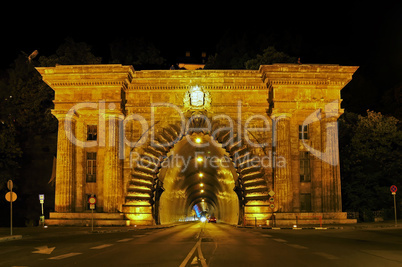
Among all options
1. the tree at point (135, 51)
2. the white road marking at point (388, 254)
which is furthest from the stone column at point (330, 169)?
the tree at point (135, 51)

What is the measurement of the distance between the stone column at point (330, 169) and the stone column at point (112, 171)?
49.9ft

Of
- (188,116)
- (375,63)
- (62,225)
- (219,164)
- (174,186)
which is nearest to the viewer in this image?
(62,225)

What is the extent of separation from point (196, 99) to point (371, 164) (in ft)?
58.3

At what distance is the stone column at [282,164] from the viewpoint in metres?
36.1

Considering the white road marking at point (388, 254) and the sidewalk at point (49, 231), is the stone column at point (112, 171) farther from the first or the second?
the white road marking at point (388, 254)

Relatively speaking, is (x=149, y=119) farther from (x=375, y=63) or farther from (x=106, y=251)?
(x=375, y=63)

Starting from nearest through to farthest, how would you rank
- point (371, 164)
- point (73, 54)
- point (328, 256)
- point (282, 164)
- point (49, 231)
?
point (328, 256)
point (49, 231)
point (282, 164)
point (371, 164)
point (73, 54)

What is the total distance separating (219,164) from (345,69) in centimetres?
1679

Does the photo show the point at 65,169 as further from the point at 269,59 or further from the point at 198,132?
the point at 269,59

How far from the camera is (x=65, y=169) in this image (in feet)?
120

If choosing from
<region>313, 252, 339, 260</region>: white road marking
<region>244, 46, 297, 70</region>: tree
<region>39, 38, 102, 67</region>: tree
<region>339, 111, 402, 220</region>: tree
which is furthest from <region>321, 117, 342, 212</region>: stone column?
<region>39, 38, 102, 67</region>: tree

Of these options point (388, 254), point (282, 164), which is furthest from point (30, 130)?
point (388, 254)

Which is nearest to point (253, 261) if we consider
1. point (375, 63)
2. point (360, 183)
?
point (360, 183)

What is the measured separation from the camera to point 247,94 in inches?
1522
